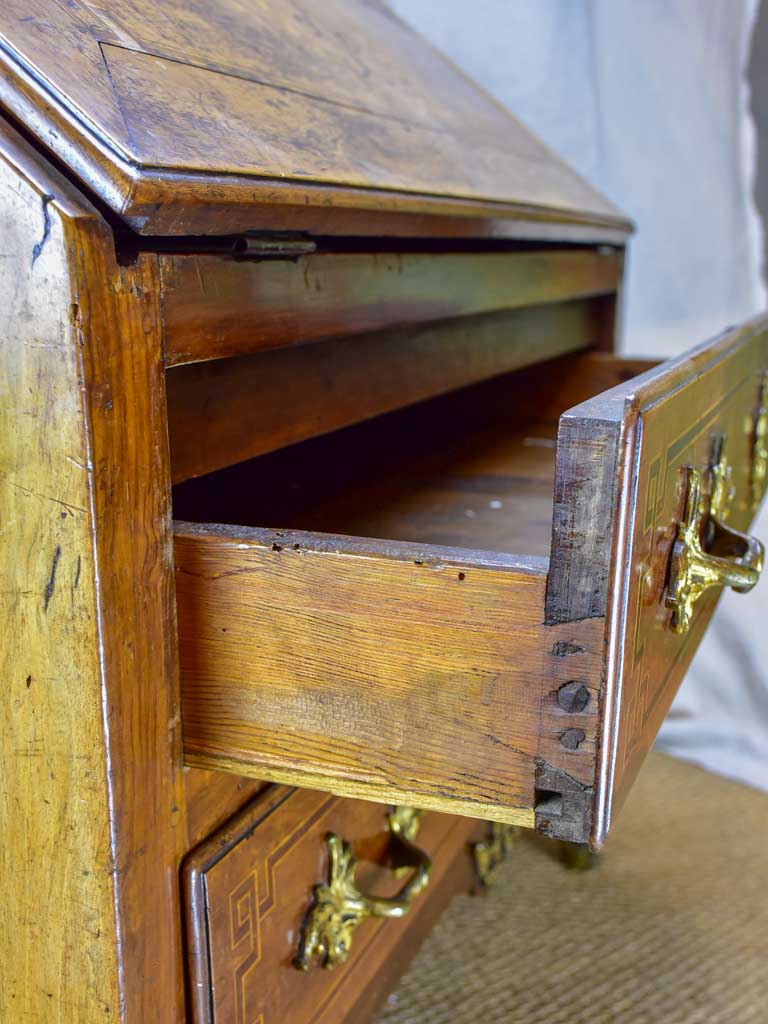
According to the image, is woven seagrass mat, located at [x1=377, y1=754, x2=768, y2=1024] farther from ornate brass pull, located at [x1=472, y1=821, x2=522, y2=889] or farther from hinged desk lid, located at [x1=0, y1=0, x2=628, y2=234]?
hinged desk lid, located at [x1=0, y1=0, x2=628, y2=234]

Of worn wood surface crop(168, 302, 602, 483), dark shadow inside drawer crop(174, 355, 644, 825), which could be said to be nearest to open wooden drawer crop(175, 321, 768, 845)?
dark shadow inside drawer crop(174, 355, 644, 825)

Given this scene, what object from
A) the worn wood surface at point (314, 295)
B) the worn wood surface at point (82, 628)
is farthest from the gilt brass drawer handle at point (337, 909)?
the worn wood surface at point (314, 295)

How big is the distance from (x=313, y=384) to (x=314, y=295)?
0.40 feet

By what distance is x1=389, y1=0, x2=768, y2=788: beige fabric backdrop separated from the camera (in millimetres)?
1743

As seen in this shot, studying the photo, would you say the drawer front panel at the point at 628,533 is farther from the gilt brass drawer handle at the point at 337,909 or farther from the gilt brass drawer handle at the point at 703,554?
the gilt brass drawer handle at the point at 337,909

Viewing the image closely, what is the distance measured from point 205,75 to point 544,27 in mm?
1411

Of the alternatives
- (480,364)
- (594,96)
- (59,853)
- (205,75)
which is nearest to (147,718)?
(59,853)

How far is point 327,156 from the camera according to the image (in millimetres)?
607

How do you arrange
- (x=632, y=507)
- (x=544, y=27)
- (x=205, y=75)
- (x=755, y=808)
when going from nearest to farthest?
(x=632, y=507) < (x=205, y=75) < (x=755, y=808) < (x=544, y=27)

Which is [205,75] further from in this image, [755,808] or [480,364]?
[755,808]

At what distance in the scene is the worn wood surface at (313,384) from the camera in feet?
2.04

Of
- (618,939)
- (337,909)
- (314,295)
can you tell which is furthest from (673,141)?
(337,909)

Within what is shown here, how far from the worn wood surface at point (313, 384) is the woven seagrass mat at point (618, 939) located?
1.87 ft

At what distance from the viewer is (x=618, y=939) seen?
1216 mm
